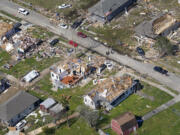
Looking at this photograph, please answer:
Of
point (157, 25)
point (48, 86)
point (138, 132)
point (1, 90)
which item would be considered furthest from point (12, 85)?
point (157, 25)

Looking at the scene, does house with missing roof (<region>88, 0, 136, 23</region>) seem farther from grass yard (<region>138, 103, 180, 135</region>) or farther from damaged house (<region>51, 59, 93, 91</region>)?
grass yard (<region>138, 103, 180, 135</region>)

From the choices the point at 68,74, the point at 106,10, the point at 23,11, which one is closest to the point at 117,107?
the point at 68,74

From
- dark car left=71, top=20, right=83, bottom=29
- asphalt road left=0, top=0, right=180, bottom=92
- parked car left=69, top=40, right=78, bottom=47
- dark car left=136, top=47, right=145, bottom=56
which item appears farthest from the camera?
dark car left=71, top=20, right=83, bottom=29

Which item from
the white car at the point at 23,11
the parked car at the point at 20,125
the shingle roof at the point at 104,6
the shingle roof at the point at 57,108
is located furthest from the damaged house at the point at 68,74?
the white car at the point at 23,11

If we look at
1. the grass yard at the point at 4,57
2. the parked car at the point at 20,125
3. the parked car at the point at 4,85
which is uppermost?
the grass yard at the point at 4,57

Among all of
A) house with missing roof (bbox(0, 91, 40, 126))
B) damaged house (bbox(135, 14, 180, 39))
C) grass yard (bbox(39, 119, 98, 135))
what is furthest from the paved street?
house with missing roof (bbox(0, 91, 40, 126))

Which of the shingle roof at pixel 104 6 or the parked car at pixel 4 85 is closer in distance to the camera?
the parked car at pixel 4 85

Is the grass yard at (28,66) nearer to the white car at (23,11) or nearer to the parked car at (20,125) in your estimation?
the parked car at (20,125)
